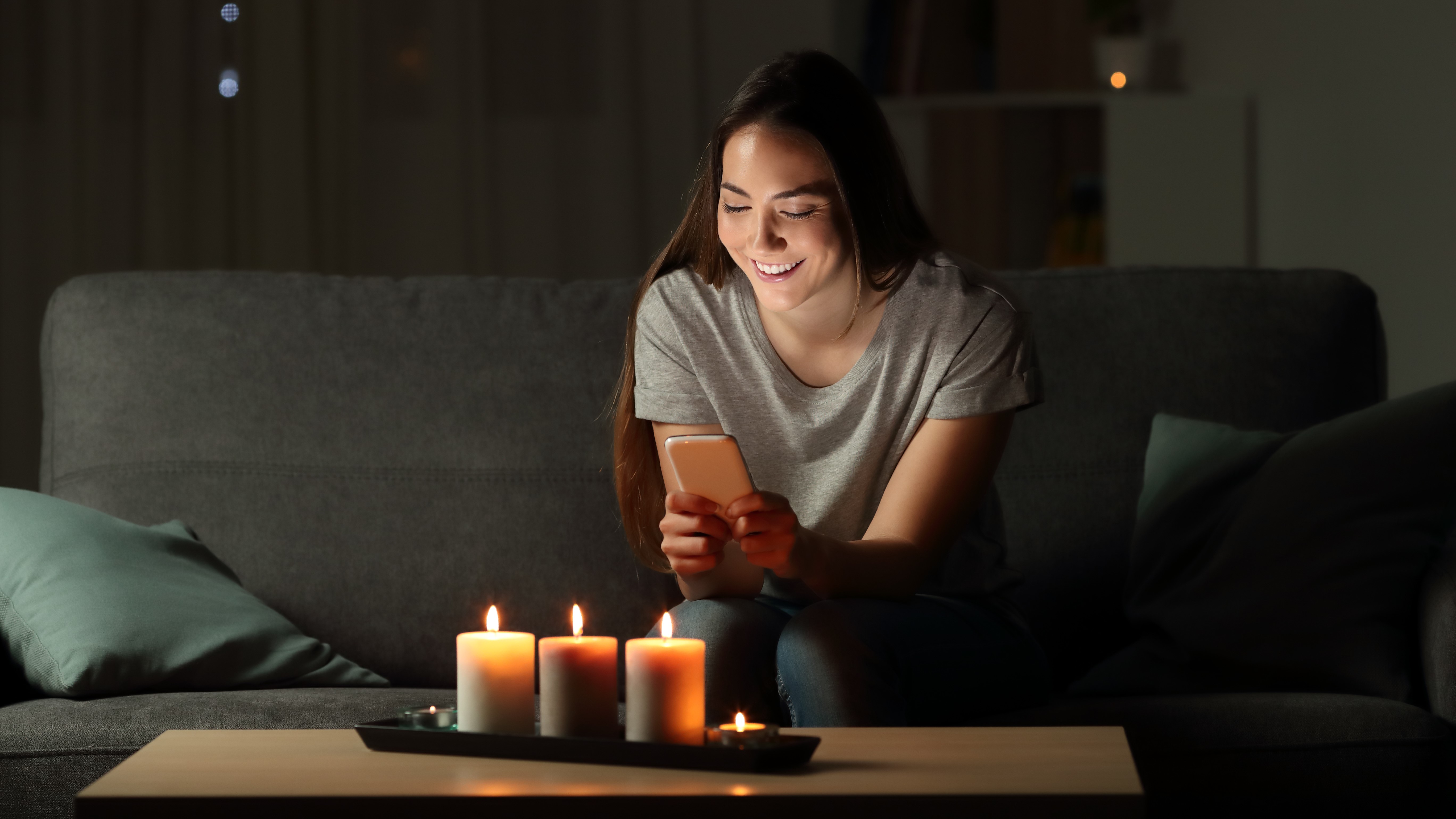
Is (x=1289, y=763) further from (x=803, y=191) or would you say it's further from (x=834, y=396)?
(x=803, y=191)

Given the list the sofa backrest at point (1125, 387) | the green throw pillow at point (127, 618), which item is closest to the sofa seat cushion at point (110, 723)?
the green throw pillow at point (127, 618)

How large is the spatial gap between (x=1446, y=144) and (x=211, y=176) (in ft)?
9.39

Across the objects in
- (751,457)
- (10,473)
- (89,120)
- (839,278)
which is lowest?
(10,473)

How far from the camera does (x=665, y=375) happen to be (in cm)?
159

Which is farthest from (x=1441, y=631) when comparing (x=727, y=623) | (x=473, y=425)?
(x=473, y=425)

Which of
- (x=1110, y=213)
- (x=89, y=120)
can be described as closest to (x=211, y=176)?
(x=89, y=120)

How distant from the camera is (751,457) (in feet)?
5.10

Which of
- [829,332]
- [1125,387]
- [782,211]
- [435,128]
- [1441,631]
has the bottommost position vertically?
[1441,631]

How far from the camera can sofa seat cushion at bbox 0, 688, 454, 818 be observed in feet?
4.53

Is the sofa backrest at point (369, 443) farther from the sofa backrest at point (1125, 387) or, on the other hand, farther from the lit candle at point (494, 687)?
the lit candle at point (494, 687)

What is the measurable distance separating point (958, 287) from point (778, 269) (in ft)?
0.66

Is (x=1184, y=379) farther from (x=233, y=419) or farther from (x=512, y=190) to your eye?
(x=512, y=190)

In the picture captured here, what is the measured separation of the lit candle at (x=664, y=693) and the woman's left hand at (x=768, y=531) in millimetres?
201

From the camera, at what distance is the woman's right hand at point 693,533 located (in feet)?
3.89
